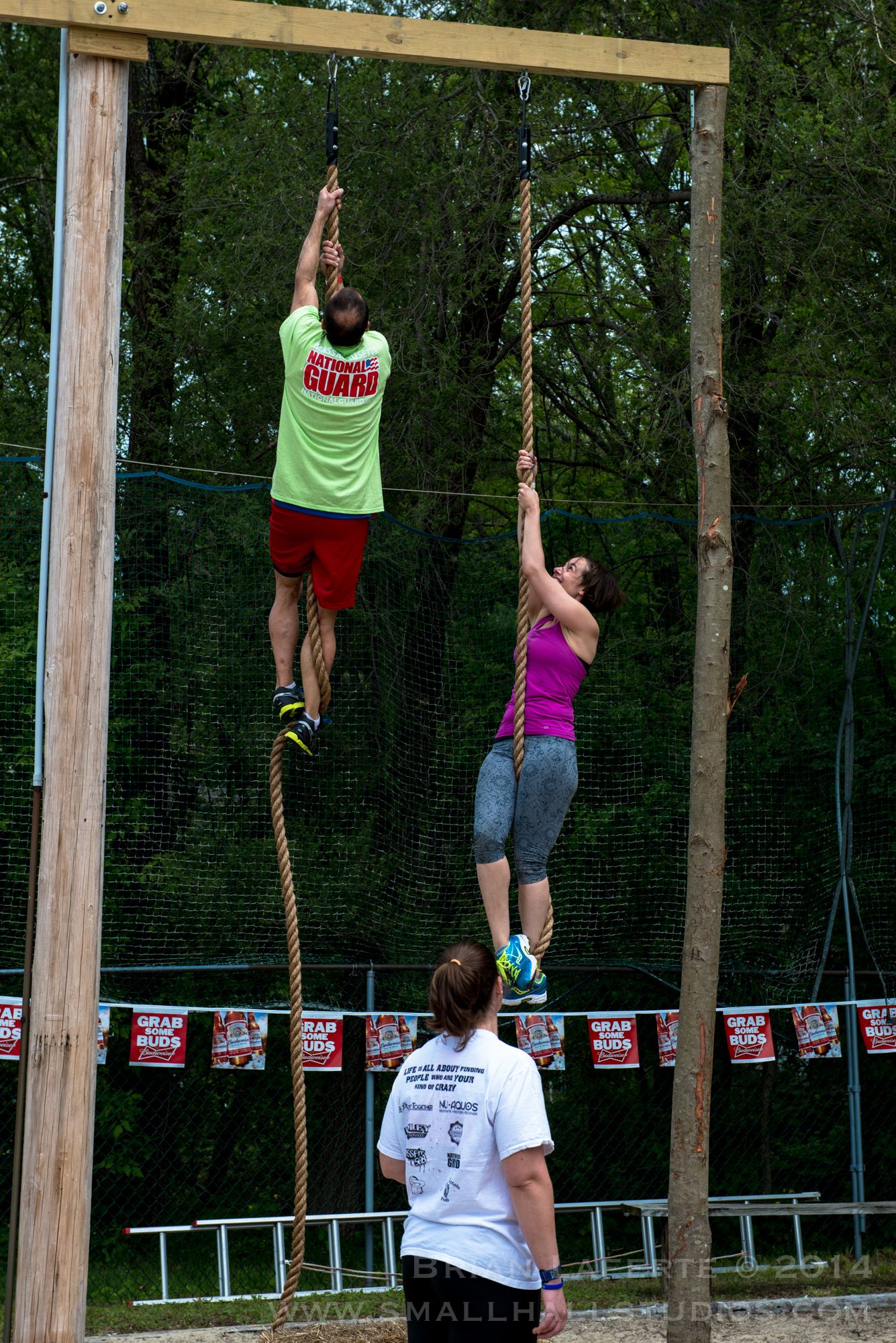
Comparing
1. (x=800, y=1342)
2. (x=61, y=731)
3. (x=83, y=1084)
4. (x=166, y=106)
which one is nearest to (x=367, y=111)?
(x=166, y=106)

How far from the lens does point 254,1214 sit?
311 inches

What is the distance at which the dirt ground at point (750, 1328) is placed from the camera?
5.98m

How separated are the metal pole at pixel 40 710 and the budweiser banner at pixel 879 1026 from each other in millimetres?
5044

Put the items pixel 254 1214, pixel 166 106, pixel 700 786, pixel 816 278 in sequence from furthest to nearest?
pixel 166 106, pixel 254 1214, pixel 816 278, pixel 700 786

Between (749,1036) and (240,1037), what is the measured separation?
8.24ft

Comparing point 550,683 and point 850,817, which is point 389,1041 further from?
point 550,683

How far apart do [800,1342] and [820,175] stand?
5.11 metres

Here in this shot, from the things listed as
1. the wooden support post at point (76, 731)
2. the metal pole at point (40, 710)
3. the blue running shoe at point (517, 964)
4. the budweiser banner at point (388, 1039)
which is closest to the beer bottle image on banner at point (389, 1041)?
the budweiser banner at point (388, 1039)

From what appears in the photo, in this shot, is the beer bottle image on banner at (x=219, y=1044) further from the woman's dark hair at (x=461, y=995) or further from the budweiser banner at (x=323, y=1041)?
the woman's dark hair at (x=461, y=995)

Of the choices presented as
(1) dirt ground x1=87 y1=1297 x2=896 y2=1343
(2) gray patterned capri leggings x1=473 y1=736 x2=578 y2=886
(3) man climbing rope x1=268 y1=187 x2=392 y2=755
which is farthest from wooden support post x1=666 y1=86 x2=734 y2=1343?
(1) dirt ground x1=87 y1=1297 x2=896 y2=1343

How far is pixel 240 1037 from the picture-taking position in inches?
273

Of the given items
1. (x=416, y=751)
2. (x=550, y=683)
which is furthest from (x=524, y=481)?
(x=416, y=751)

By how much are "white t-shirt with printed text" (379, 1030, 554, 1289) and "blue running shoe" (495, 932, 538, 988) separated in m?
0.96

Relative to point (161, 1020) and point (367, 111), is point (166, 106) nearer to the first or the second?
point (367, 111)
